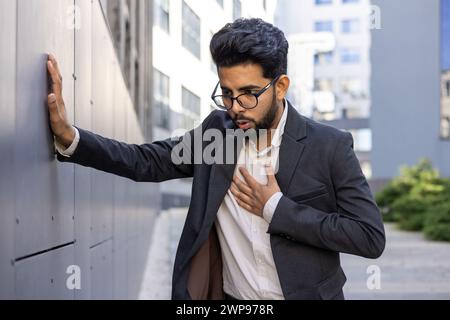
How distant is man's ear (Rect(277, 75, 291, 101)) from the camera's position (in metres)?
2.23

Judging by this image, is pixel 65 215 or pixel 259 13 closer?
pixel 65 215

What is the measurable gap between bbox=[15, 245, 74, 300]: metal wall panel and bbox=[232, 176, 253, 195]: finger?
66 cm

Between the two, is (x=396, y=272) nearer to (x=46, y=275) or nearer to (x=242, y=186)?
(x=242, y=186)

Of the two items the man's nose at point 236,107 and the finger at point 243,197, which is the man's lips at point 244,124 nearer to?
the man's nose at point 236,107


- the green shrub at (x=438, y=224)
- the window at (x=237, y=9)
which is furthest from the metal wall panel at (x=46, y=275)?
the green shrub at (x=438, y=224)

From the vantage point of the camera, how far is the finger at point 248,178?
2146 mm

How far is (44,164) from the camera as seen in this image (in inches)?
85.9

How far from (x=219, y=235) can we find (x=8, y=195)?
0.77 m

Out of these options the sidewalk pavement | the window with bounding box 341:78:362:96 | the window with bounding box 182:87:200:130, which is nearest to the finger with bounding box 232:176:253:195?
the sidewalk pavement

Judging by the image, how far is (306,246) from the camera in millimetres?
2156

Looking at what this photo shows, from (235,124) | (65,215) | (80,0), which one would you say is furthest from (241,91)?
(80,0)

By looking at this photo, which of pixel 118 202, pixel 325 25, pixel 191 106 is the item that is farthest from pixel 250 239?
pixel 325 25

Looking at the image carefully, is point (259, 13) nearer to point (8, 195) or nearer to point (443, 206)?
point (8, 195)

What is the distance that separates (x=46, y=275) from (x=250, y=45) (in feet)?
3.28
